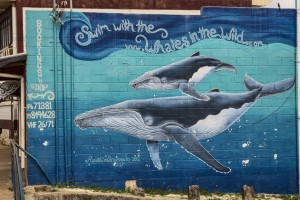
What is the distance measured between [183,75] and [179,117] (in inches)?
37.6

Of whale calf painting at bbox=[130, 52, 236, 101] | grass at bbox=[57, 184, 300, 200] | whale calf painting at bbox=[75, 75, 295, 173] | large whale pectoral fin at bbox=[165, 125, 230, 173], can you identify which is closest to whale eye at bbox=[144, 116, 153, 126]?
whale calf painting at bbox=[75, 75, 295, 173]

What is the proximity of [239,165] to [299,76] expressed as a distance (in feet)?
8.42

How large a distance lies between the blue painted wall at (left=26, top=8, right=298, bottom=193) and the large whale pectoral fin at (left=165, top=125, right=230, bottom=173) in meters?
0.12

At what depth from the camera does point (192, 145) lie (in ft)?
38.9

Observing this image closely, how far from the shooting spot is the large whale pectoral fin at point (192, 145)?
464 inches

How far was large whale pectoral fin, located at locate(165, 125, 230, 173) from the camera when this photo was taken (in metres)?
11.8

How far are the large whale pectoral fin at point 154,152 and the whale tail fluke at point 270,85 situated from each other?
8.36 feet

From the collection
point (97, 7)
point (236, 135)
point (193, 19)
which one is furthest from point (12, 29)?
point (236, 135)

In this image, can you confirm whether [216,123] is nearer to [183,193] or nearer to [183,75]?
[183,75]

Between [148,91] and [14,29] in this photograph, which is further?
[148,91]

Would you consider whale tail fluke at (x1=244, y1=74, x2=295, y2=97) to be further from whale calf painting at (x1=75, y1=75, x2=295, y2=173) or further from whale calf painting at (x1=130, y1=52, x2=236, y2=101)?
whale calf painting at (x1=130, y1=52, x2=236, y2=101)
